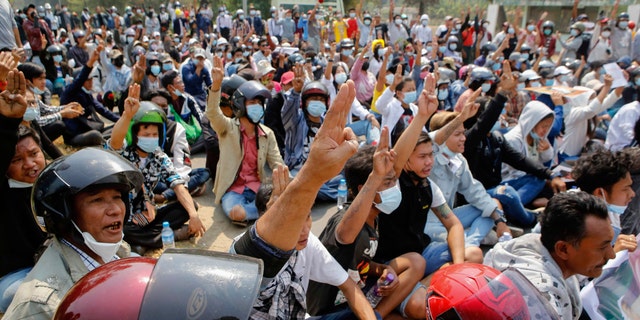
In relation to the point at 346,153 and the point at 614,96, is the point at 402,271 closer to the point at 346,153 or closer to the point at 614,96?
the point at 346,153

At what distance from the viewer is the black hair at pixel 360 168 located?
10.0 ft

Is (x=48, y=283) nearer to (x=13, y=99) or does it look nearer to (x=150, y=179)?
(x=13, y=99)

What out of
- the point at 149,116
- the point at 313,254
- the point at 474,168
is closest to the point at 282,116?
the point at 149,116

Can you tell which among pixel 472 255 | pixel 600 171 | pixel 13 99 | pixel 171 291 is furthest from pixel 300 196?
pixel 600 171

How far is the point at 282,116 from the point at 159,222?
2145 mm

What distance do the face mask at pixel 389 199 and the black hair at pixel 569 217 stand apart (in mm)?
934

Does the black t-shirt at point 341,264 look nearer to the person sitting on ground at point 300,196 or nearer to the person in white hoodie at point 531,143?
the person sitting on ground at point 300,196

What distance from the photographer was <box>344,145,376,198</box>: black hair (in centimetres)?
306

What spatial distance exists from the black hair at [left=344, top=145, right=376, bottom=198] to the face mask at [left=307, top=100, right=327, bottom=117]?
2.74 meters

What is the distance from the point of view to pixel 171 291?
3.75ft

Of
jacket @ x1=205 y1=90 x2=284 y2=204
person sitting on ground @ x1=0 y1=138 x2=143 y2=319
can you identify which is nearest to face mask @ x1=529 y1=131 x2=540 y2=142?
jacket @ x1=205 y1=90 x2=284 y2=204

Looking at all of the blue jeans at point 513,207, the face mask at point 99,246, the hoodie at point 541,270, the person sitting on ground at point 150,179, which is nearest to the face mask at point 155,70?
the person sitting on ground at point 150,179

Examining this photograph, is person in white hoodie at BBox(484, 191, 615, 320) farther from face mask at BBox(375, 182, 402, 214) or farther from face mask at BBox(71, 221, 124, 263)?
face mask at BBox(71, 221, 124, 263)

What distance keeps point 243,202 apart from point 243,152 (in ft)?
1.87
